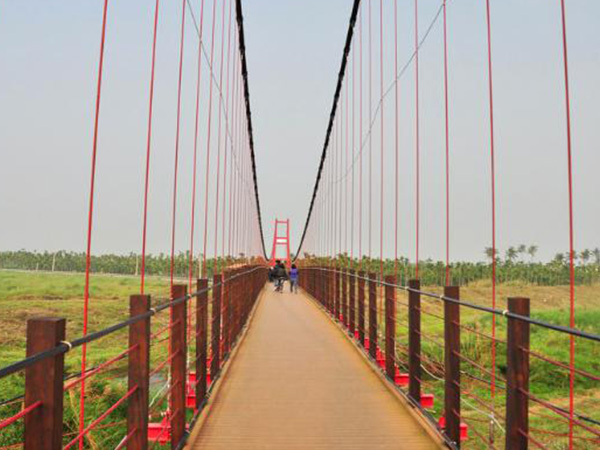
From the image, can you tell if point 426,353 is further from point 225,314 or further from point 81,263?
point 81,263

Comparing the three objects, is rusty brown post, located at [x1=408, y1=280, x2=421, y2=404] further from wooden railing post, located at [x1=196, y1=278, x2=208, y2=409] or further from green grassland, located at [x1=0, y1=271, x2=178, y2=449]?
green grassland, located at [x1=0, y1=271, x2=178, y2=449]

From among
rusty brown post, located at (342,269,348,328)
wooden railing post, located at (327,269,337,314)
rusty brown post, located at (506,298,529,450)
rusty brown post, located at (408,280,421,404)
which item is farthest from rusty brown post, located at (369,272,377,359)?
wooden railing post, located at (327,269,337,314)

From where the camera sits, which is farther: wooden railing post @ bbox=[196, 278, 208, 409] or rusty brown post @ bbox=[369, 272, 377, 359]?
rusty brown post @ bbox=[369, 272, 377, 359]

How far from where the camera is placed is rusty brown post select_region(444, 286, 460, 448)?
262 cm


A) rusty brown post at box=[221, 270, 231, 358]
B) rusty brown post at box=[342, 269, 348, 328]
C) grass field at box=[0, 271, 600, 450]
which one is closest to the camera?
rusty brown post at box=[221, 270, 231, 358]

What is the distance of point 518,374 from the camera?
190 centimetres

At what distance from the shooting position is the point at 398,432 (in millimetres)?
2850

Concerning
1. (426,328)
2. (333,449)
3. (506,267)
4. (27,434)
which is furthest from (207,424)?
(506,267)

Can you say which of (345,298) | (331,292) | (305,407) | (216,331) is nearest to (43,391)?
(305,407)

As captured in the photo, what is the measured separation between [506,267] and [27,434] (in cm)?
6423

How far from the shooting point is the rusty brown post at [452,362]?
262 cm

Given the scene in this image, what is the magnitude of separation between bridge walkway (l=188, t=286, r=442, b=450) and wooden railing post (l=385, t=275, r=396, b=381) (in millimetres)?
137

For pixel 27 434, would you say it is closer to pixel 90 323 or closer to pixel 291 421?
pixel 291 421

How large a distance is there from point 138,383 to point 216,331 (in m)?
2.30
